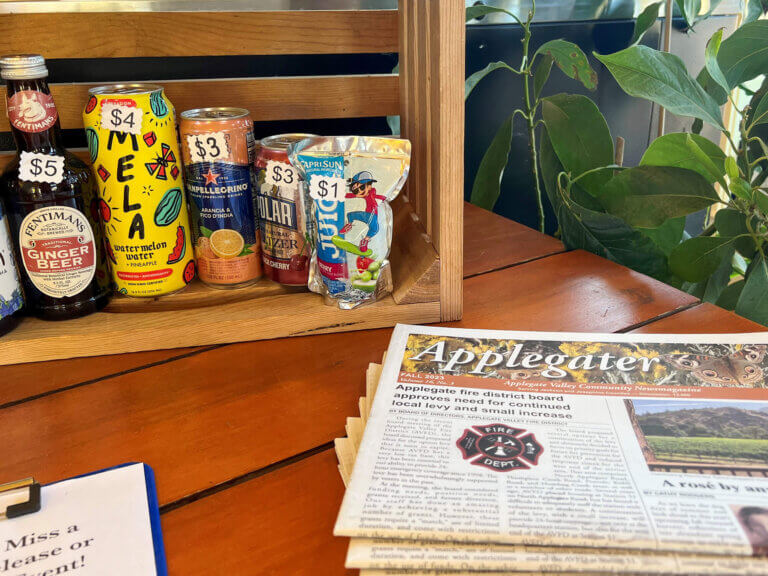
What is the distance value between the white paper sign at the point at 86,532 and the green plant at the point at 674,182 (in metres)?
0.70

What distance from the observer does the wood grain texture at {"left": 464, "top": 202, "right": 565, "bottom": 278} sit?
0.98 metres

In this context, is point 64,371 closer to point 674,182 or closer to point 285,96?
point 285,96

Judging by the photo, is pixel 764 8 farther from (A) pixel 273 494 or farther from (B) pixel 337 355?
(A) pixel 273 494

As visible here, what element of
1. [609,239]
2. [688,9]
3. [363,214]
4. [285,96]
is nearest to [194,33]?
[285,96]

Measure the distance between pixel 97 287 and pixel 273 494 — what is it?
397mm

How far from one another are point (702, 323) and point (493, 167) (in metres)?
0.51

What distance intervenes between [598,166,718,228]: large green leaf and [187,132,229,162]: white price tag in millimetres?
520

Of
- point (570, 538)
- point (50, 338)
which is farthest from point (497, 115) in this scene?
point (570, 538)

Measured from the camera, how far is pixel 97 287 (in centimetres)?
79

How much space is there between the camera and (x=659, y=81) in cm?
84

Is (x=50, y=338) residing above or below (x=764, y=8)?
below

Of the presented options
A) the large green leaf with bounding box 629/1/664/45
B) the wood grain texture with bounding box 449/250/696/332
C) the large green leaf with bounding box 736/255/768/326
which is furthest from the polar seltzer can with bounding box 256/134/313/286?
the large green leaf with bounding box 629/1/664/45

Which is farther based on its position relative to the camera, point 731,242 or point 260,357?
point 731,242

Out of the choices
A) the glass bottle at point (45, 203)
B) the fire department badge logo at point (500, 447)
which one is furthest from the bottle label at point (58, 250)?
the fire department badge logo at point (500, 447)
